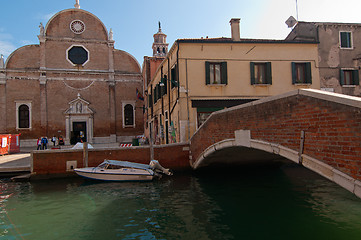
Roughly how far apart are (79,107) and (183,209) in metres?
18.3

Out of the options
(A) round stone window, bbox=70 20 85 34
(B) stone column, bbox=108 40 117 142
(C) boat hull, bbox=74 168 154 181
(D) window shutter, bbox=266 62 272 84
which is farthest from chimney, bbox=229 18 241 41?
(A) round stone window, bbox=70 20 85 34

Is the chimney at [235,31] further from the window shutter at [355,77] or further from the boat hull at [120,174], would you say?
the boat hull at [120,174]

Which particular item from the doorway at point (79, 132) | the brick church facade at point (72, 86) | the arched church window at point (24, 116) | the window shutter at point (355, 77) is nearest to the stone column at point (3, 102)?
the brick church facade at point (72, 86)

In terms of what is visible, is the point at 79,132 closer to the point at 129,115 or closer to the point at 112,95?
the point at 112,95

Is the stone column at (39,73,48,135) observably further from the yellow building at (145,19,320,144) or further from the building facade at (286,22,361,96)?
the building facade at (286,22,361,96)

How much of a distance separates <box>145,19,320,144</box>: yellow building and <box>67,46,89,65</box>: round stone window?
13.0 metres

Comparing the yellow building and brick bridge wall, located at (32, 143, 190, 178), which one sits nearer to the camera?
brick bridge wall, located at (32, 143, 190, 178)

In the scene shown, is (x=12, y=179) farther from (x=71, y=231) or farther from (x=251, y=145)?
(x=251, y=145)

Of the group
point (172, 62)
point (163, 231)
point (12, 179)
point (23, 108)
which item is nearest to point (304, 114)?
point (163, 231)

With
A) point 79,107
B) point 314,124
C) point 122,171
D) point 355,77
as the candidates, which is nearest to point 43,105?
point 79,107

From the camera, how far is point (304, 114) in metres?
5.08

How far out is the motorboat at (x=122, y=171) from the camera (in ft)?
36.0

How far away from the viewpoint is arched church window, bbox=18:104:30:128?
21875 mm

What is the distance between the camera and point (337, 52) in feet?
47.0
